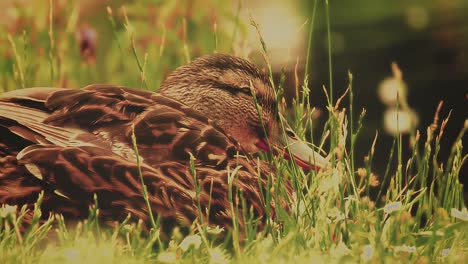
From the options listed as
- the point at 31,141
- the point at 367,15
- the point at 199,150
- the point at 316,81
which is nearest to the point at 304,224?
the point at 199,150

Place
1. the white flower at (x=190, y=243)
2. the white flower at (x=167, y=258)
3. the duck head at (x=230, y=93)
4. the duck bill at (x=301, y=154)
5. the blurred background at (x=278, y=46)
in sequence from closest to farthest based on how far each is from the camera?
the white flower at (x=167, y=258) < the white flower at (x=190, y=243) < the duck bill at (x=301, y=154) < the duck head at (x=230, y=93) < the blurred background at (x=278, y=46)

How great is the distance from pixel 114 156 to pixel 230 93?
0.95 meters

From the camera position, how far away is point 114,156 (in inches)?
127

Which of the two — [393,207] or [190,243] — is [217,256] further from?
[393,207]

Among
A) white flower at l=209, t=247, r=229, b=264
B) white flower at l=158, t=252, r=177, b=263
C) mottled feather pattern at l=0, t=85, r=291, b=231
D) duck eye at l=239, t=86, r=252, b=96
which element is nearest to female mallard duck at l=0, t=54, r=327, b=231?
mottled feather pattern at l=0, t=85, r=291, b=231

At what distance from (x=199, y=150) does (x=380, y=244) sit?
852 millimetres

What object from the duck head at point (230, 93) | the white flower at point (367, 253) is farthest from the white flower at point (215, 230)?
the duck head at point (230, 93)

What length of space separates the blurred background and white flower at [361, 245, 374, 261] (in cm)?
46

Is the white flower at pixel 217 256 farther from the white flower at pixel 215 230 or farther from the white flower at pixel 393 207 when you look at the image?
the white flower at pixel 393 207

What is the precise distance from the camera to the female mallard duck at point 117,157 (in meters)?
3.18

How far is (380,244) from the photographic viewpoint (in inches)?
113

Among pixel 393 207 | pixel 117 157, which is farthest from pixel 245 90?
pixel 393 207

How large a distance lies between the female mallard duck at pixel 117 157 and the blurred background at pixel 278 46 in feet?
1.47

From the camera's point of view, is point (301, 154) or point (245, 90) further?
point (245, 90)
